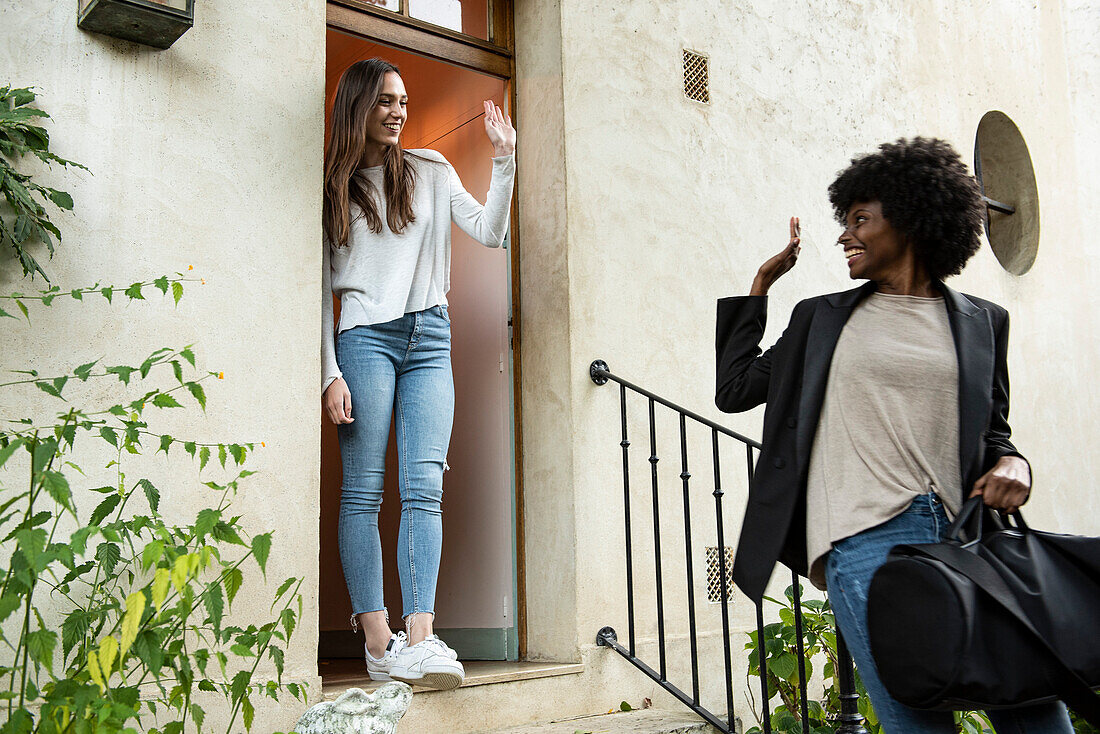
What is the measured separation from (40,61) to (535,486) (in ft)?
6.09

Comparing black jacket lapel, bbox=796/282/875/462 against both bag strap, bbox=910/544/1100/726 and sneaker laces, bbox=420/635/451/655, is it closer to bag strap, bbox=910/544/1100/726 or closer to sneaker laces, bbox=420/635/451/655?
bag strap, bbox=910/544/1100/726

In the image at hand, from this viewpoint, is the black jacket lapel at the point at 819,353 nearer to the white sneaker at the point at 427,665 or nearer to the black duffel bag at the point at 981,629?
the black duffel bag at the point at 981,629

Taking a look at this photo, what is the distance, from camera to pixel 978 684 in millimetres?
1360

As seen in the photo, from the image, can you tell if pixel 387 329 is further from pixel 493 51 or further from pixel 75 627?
pixel 493 51

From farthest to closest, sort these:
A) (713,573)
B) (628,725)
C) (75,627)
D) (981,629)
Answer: (713,573), (628,725), (75,627), (981,629)

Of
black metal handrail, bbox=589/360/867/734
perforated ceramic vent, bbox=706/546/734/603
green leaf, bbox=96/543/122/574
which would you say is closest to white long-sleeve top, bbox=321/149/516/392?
black metal handrail, bbox=589/360/867/734

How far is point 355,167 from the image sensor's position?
287 cm

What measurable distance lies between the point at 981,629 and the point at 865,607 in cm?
18

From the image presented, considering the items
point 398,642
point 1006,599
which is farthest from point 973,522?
point 398,642

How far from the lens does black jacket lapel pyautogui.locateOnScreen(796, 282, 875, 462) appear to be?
1665 mm

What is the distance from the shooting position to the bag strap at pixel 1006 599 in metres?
1.38

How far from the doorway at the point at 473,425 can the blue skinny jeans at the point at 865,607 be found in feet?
6.14

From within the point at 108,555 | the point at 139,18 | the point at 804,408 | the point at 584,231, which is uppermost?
the point at 139,18

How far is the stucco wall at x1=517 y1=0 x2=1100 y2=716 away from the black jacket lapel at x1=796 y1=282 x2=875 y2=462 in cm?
155
